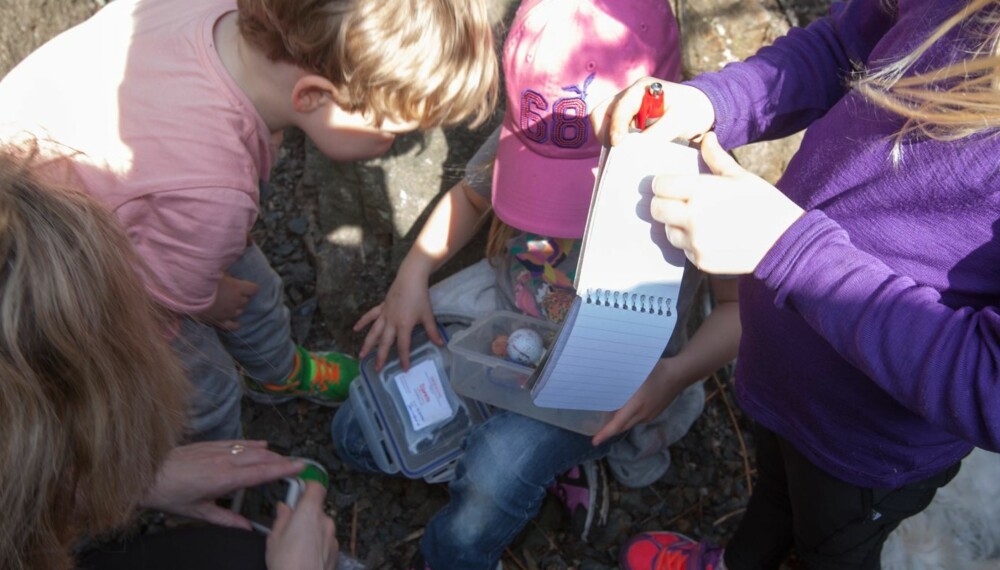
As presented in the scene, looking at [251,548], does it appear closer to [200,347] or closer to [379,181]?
[200,347]

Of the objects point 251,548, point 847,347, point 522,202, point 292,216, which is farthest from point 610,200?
point 292,216

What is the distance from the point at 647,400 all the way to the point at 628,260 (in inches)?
24.0

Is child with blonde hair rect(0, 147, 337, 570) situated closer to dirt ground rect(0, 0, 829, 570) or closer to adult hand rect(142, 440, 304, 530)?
adult hand rect(142, 440, 304, 530)

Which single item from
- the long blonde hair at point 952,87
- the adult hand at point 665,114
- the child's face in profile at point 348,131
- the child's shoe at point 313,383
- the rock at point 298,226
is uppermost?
the long blonde hair at point 952,87

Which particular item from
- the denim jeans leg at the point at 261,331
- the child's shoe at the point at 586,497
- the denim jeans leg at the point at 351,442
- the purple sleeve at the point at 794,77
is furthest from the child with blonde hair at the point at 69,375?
the child's shoe at the point at 586,497

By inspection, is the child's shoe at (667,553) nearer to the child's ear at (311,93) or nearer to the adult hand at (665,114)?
the adult hand at (665,114)

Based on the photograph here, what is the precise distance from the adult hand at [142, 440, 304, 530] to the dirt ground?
0.45m

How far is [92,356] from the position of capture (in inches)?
37.5

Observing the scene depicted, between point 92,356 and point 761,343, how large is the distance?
0.98 metres

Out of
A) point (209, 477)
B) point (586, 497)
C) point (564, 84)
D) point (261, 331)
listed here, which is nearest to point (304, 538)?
point (209, 477)

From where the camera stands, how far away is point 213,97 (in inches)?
57.2

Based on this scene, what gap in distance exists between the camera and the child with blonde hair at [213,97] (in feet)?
4.57

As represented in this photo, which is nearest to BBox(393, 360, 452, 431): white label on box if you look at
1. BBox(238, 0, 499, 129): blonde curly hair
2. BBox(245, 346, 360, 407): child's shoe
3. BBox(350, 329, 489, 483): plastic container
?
BBox(350, 329, 489, 483): plastic container

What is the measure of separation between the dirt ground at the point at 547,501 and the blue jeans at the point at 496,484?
24cm
